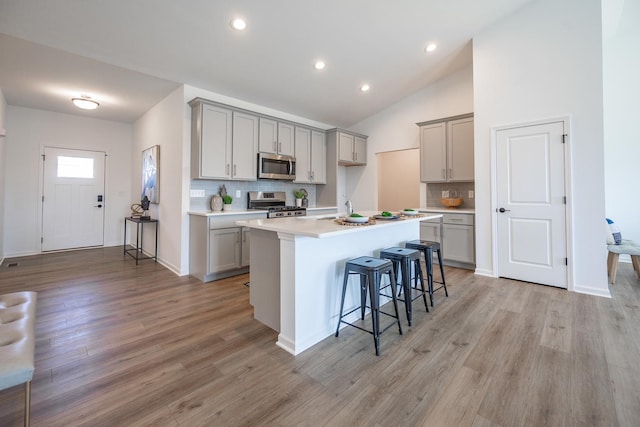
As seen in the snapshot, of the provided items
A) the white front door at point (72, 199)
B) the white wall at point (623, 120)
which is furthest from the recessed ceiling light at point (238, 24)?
the white wall at point (623, 120)

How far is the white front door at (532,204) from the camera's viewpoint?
3395 mm

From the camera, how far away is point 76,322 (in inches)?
98.3

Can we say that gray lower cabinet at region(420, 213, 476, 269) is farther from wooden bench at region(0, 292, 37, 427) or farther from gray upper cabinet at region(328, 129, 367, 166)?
Result: wooden bench at region(0, 292, 37, 427)

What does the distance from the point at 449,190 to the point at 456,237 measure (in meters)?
1.03

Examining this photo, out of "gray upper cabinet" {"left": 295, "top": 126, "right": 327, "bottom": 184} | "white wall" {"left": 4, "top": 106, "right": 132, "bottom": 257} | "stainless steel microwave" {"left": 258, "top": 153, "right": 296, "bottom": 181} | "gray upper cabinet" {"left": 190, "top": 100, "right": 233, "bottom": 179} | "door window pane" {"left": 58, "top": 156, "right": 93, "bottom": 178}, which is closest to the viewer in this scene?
"gray upper cabinet" {"left": 190, "top": 100, "right": 233, "bottom": 179}

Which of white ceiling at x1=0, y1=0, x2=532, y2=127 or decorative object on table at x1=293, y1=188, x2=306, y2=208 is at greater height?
white ceiling at x1=0, y1=0, x2=532, y2=127

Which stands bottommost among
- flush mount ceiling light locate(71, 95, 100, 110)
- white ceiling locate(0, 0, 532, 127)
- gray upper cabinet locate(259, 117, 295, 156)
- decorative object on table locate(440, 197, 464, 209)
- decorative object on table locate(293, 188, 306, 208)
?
decorative object on table locate(440, 197, 464, 209)

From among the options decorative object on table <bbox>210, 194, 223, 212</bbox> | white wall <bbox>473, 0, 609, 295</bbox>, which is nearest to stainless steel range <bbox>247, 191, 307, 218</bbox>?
decorative object on table <bbox>210, 194, 223, 212</bbox>

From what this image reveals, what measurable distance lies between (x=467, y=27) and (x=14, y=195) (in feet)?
26.0

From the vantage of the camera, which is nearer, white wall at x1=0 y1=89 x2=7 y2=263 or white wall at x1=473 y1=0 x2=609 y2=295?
white wall at x1=473 y1=0 x2=609 y2=295

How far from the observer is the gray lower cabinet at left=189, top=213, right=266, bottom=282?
3.63 meters

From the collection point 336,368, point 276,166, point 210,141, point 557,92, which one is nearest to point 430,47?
point 557,92

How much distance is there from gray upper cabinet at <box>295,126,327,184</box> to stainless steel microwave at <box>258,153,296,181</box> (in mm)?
252

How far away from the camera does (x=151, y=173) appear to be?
492 centimetres
